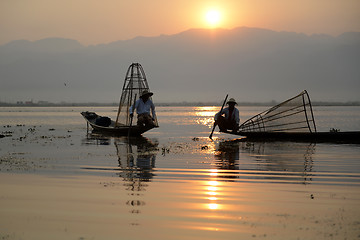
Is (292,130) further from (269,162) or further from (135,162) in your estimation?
(135,162)

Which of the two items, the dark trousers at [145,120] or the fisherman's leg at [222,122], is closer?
the fisherman's leg at [222,122]

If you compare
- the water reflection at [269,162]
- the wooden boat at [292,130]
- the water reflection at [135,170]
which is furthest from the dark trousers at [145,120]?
the water reflection at [269,162]

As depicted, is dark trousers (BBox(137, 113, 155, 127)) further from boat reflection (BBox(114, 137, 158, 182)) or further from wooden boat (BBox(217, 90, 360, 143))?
wooden boat (BBox(217, 90, 360, 143))

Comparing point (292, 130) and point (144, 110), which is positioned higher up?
point (144, 110)

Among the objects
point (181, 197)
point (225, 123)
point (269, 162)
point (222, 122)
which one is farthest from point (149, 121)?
point (181, 197)

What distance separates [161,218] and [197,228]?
0.75 metres

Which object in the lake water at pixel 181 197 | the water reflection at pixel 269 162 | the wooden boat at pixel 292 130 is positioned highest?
the wooden boat at pixel 292 130

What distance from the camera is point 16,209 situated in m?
7.50

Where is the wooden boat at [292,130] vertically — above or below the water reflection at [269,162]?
above

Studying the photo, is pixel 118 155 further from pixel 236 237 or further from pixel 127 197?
pixel 236 237

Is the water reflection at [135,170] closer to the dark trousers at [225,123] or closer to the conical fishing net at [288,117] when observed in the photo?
the dark trousers at [225,123]

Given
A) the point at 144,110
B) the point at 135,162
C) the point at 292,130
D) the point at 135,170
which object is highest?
the point at 144,110

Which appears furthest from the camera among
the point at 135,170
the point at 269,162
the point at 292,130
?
the point at 292,130

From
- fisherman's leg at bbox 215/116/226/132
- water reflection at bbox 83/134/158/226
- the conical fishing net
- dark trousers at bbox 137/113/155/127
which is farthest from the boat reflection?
the conical fishing net
